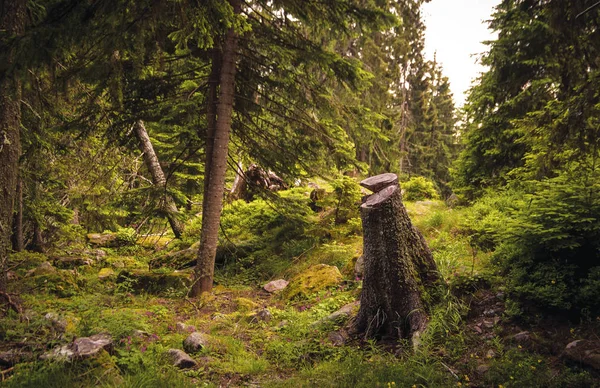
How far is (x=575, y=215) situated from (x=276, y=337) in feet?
14.8

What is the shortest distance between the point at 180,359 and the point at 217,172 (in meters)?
4.05

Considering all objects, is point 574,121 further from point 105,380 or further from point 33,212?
point 33,212

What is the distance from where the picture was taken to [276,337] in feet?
17.1

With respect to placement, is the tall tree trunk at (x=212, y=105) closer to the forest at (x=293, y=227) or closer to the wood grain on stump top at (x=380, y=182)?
the forest at (x=293, y=227)

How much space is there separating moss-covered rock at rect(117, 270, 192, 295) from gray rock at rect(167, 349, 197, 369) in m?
3.40

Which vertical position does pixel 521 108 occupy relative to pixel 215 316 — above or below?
above

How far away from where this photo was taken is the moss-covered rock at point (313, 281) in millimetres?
7020

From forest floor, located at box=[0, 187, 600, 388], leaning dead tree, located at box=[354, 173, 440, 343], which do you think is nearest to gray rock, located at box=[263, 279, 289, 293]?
forest floor, located at box=[0, 187, 600, 388]

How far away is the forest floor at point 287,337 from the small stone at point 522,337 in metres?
0.01

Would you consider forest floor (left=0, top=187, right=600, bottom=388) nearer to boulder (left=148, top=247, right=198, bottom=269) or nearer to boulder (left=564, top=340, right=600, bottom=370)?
boulder (left=564, top=340, right=600, bottom=370)

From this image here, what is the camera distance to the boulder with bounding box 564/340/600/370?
3.21 metres

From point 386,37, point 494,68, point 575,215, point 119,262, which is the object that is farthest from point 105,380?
point 386,37

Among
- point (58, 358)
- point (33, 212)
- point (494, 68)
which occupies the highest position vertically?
point (494, 68)

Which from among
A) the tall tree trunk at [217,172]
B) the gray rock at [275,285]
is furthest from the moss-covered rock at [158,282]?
the gray rock at [275,285]
